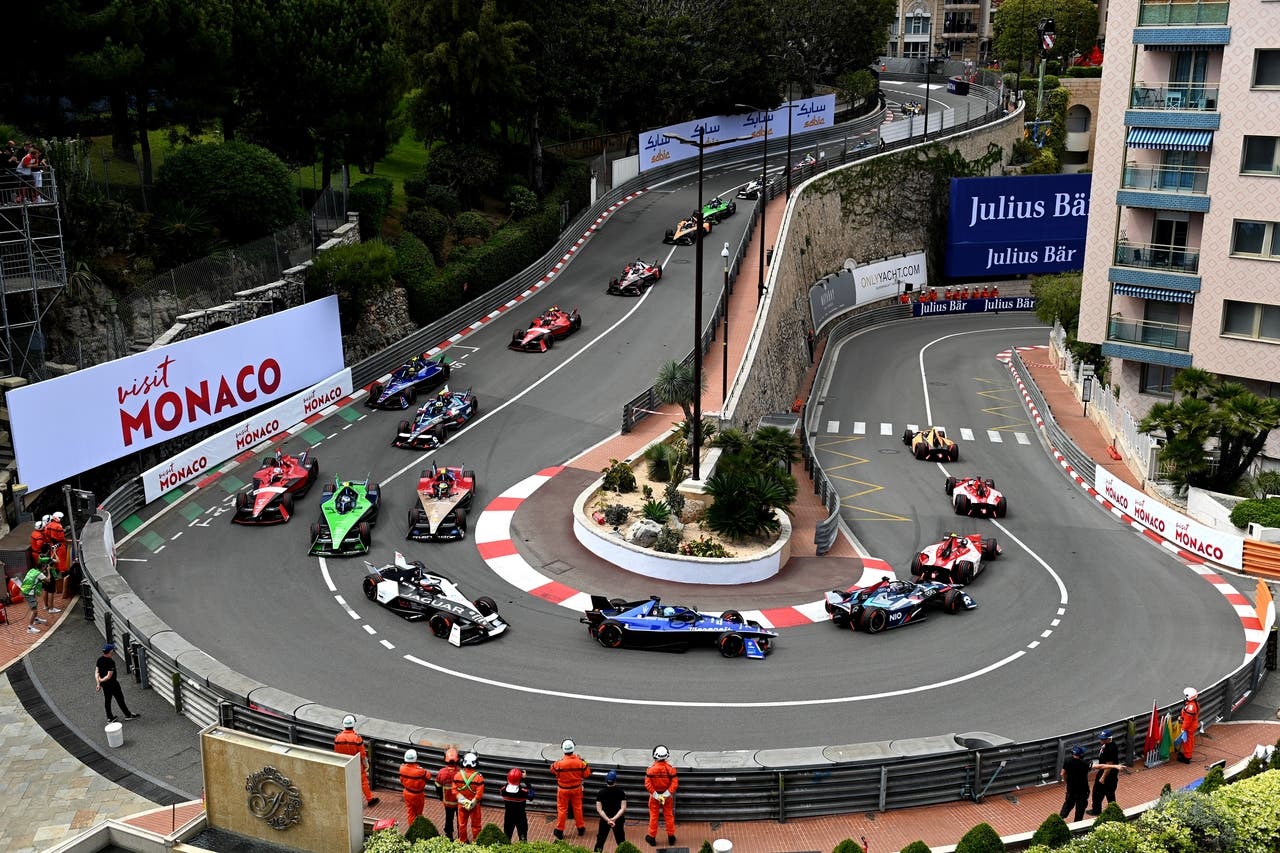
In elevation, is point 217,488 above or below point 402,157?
below

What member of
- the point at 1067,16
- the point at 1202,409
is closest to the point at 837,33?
the point at 1067,16

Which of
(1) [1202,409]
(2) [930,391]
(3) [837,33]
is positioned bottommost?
(2) [930,391]

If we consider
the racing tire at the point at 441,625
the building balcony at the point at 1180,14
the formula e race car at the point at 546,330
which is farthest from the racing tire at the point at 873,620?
the building balcony at the point at 1180,14

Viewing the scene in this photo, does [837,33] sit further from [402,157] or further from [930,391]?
[930,391]

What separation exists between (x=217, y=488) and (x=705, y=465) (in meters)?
13.6

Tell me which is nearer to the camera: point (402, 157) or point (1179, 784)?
point (1179, 784)

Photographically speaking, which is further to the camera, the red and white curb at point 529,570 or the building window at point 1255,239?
the building window at point 1255,239

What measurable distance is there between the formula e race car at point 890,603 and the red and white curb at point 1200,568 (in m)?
6.20

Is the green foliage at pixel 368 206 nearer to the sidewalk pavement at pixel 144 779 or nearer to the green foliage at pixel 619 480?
the green foliage at pixel 619 480

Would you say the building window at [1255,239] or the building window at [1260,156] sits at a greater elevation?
the building window at [1260,156]

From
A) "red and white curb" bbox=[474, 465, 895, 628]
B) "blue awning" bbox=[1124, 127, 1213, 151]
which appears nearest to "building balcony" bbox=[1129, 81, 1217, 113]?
"blue awning" bbox=[1124, 127, 1213, 151]

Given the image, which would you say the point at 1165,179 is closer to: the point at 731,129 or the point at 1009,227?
the point at 1009,227

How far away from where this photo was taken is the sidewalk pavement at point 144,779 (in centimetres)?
1995

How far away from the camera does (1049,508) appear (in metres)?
39.1
